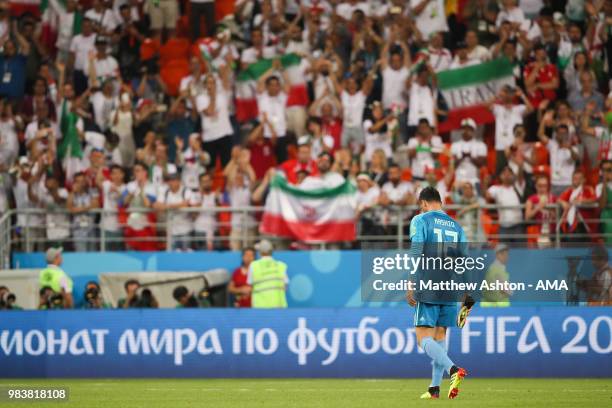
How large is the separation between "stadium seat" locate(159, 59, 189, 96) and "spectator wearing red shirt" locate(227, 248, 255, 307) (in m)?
5.13

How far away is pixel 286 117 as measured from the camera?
23859mm

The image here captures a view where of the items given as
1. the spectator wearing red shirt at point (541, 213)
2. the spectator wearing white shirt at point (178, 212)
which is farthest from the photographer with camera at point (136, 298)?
the spectator wearing red shirt at point (541, 213)

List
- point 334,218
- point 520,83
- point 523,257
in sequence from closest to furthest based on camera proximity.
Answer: point 523,257
point 334,218
point 520,83

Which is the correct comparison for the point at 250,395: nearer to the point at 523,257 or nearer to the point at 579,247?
the point at 523,257

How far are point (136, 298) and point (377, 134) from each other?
211 inches

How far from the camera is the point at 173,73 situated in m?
25.4

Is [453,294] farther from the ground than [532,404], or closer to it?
farther from the ground

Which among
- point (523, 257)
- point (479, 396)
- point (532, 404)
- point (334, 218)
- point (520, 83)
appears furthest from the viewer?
point (520, 83)

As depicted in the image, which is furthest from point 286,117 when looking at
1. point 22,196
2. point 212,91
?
point 22,196

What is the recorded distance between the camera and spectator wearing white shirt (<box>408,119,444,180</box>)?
22.5 meters

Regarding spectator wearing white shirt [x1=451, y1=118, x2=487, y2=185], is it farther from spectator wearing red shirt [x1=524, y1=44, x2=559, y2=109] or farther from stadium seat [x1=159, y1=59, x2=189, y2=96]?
stadium seat [x1=159, y1=59, x2=189, y2=96]

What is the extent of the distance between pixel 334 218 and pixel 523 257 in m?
4.66

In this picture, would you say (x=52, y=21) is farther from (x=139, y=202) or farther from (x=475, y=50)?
(x=475, y=50)

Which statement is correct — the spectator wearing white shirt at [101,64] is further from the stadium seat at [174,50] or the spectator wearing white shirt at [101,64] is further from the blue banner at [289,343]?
the blue banner at [289,343]
